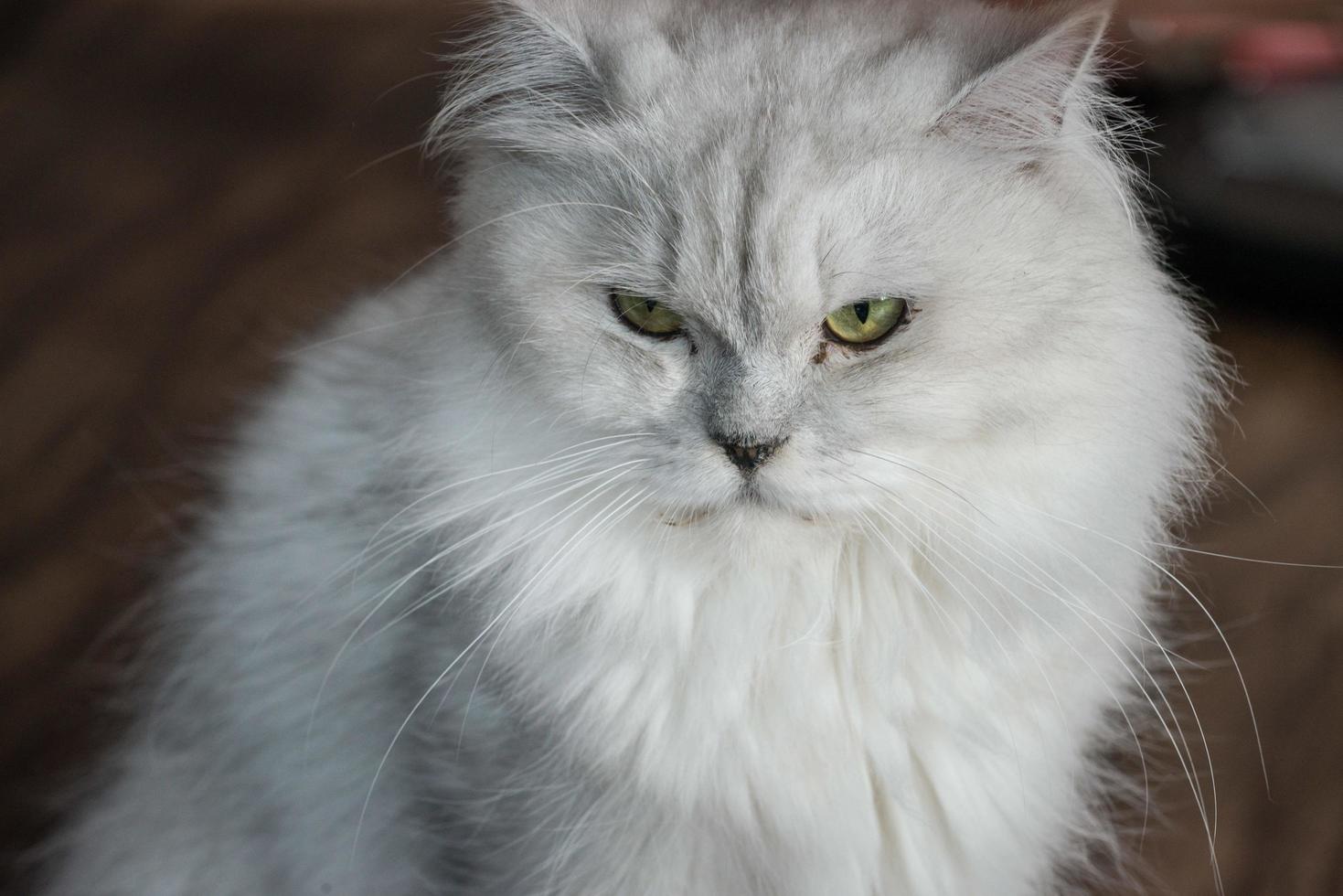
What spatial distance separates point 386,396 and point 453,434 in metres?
0.21

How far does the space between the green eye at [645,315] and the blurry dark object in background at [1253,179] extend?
37.1 inches

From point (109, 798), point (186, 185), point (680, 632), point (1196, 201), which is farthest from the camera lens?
point (186, 185)

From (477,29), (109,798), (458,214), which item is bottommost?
(109,798)

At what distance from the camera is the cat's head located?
2.58ft

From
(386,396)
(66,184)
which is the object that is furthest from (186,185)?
(386,396)

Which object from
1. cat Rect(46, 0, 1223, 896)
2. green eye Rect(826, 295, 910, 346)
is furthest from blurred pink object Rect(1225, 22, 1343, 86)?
green eye Rect(826, 295, 910, 346)

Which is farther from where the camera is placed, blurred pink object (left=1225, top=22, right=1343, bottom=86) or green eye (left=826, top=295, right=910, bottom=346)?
blurred pink object (left=1225, top=22, right=1343, bottom=86)

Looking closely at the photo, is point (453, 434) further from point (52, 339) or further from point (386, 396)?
point (52, 339)

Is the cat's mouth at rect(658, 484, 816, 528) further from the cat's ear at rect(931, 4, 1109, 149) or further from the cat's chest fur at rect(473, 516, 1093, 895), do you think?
the cat's ear at rect(931, 4, 1109, 149)

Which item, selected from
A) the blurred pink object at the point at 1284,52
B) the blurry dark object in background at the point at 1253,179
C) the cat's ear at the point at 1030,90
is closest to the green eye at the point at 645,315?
the cat's ear at the point at 1030,90

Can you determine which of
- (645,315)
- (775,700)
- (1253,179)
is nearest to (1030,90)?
(645,315)

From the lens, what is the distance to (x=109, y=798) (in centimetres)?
131

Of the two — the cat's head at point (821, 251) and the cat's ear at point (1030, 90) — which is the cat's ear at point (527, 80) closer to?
the cat's head at point (821, 251)

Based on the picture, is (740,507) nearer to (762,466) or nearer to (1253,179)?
(762,466)
